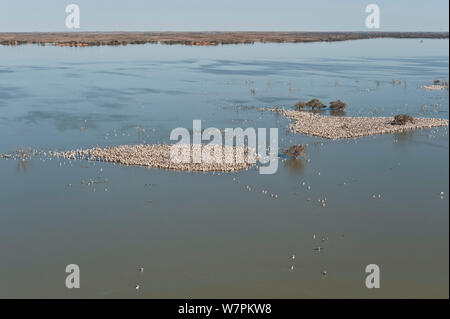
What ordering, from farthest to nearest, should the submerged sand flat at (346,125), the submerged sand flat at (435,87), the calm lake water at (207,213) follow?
the submerged sand flat at (435,87) → the submerged sand flat at (346,125) → the calm lake water at (207,213)

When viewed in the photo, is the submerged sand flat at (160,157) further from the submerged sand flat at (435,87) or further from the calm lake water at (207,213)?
the submerged sand flat at (435,87)

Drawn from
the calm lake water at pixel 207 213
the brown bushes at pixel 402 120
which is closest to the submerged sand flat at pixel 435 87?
the calm lake water at pixel 207 213

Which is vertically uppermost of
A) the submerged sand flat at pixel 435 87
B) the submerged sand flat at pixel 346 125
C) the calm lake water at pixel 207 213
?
the submerged sand flat at pixel 435 87

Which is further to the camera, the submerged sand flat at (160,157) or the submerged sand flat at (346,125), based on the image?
the submerged sand flat at (346,125)

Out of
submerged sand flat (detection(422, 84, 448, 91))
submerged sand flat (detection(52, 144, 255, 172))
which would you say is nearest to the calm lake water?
submerged sand flat (detection(52, 144, 255, 172))

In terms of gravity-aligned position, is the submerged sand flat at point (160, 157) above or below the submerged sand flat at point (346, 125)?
below

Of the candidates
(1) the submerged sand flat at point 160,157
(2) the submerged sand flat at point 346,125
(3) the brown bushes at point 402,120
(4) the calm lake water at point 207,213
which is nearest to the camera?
(4) the calm lake water at point 207,213
